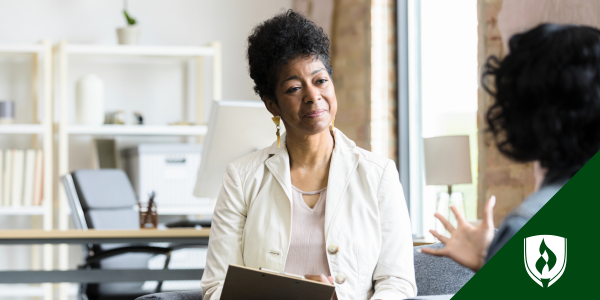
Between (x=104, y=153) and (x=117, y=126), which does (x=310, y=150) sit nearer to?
(x=117, y=126)

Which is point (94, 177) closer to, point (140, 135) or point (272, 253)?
point (140, 135)

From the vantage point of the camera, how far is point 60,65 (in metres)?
3.49

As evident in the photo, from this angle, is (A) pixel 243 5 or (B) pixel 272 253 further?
(A) pixel 243 5

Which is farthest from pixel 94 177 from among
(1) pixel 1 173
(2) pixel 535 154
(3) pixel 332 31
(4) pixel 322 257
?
(2) pixel 535 154

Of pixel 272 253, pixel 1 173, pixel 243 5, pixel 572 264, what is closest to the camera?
pixel 572 264

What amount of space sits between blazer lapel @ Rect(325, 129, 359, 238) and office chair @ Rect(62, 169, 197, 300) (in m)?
1.19

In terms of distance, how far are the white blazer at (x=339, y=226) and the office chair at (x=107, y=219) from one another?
109 centimetres

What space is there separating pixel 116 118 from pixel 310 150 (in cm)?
245

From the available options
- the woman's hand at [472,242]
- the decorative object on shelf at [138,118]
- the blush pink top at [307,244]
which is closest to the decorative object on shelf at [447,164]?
the blush pink top at [307,244]

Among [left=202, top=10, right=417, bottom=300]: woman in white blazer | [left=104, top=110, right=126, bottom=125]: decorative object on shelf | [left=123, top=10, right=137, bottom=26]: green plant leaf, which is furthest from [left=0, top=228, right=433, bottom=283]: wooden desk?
[left=123, top=10, right=137, bottom=26]: green plant leaf

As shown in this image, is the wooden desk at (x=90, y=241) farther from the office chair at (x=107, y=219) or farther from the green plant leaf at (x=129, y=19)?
the green plant leaf at (x=129, y=19)

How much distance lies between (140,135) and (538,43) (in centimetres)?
366

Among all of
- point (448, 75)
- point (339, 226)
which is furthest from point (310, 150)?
point (448, 75)

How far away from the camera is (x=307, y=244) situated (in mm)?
1405
